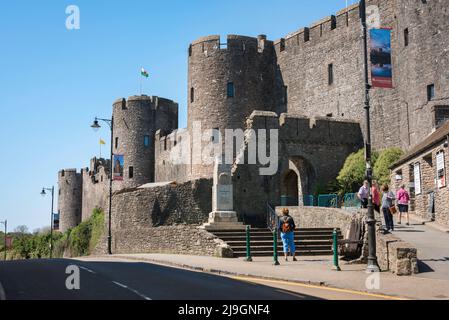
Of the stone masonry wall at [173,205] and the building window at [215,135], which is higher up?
the building window at [215,135]

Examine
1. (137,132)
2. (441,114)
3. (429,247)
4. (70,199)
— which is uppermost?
(137,132)

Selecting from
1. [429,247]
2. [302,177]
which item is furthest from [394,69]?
[429,247]

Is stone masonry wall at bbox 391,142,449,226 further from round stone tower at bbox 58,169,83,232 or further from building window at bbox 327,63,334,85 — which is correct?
round stone tower at bbox 58,169,83,232

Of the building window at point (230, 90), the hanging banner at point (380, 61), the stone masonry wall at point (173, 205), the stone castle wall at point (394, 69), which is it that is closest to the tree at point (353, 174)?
the stone castle wall at point (394, 69)

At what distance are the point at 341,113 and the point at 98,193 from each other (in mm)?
33340

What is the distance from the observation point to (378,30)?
53.0 ft

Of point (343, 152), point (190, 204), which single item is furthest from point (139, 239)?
point (343, 152)

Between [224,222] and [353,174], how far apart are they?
11809 millimetres

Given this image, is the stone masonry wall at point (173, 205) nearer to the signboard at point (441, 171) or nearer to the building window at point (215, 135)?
the building window at point (215, 135)

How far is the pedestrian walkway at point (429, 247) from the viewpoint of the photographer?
556 inches

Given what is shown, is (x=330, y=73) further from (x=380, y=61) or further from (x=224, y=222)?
(x=380, y=61)

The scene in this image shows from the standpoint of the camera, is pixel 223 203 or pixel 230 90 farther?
pixel 230 90

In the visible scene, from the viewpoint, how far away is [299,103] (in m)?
45.2

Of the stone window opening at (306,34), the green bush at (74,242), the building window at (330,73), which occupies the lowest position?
the green bush at (74,242)
